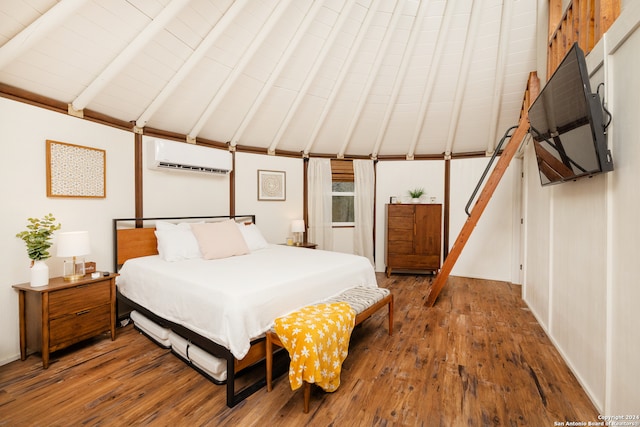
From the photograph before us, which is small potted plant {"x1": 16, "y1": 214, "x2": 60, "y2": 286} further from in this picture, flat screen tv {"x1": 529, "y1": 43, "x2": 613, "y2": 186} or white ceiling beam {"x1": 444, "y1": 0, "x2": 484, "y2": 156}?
white ceiling beam {"x1": 444, "y1": 0, "x2": 484, "y2": 156}

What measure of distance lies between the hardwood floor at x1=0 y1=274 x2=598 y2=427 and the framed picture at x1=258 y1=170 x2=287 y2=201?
264 centimetres

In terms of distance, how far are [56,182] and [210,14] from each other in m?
2.10

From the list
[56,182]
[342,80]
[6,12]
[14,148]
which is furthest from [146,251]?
[342,80]

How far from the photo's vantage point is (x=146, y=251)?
3350 millimetres

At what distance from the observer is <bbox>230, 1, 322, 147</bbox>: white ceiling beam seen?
9.98ft

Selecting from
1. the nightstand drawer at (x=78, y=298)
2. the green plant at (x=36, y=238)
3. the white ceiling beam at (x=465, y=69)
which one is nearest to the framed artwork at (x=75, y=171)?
the green plant at (x=36, y=238)

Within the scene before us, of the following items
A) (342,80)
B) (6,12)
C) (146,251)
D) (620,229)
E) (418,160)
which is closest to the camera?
(620,229)

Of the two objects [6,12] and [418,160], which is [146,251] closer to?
[6,12]

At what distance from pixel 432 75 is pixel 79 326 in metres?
4.83

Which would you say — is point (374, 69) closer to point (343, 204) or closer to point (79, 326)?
point (343, 204)

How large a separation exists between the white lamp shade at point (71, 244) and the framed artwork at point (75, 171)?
20.5 inches

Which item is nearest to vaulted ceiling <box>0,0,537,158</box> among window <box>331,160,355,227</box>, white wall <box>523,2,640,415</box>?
window <box>331,160,355,227</box>

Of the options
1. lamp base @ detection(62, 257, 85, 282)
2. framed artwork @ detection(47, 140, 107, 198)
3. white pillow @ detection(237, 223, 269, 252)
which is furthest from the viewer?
white pillow @ detection(237, 223, 269, 252)

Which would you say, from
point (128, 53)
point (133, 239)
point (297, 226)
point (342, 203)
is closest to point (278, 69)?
point (128, 53)
